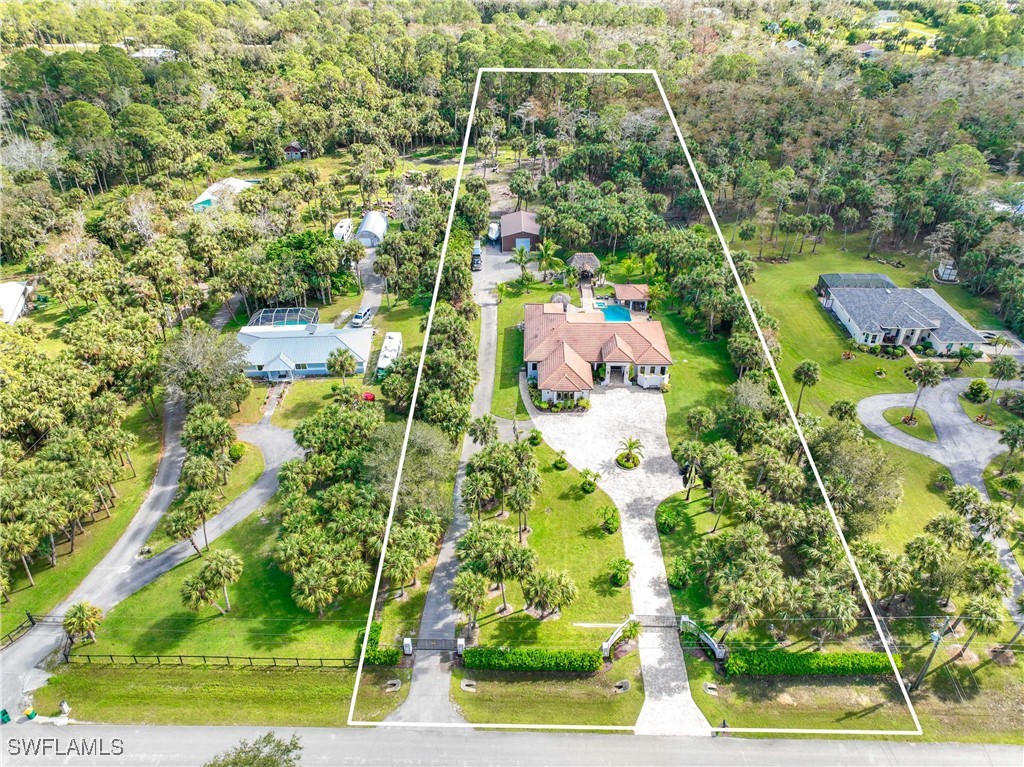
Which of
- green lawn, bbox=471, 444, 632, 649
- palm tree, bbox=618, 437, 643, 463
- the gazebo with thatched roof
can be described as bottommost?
green lawn, bbox=471, 444, 632, 649

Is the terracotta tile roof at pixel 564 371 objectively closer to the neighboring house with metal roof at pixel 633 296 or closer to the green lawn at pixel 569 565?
the green lawn at pixel 569 565

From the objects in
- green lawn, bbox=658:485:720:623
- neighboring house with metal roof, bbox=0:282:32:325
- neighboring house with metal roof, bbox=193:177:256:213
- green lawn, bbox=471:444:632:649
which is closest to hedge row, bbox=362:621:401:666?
green lawn, bbox=471:444:632:649

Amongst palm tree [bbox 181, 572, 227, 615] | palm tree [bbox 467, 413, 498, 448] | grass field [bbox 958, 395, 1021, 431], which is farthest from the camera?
grass field [bbox 958, 395, 1021, 431]

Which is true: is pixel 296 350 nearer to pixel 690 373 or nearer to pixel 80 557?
pixel 80 557

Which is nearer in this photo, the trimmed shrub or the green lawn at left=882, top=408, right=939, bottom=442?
the trimmed shrub

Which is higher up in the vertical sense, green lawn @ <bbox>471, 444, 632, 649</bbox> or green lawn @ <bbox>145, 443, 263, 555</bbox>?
green lawn @ <bbox>145, 443, 263, 555</bbox>

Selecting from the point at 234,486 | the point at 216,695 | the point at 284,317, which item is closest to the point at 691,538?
the point at 216,695

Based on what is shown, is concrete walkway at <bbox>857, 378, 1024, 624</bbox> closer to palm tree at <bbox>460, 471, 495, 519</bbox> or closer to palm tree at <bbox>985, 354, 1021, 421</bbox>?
palm tree at <bbox>985, 354, 1021, 421</bbox>
